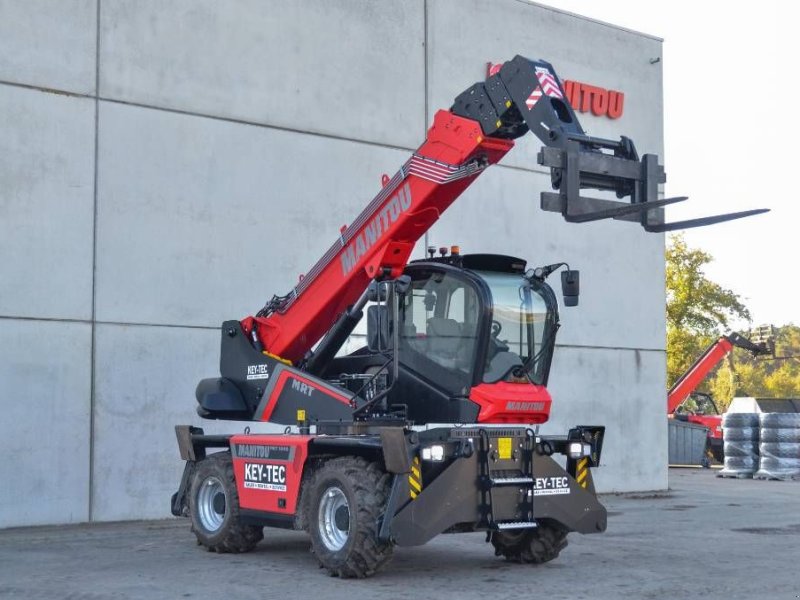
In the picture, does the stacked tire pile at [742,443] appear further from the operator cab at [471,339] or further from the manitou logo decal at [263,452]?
the manitou logo decal at [263,452]

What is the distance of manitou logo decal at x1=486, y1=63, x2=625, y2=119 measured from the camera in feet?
68.8

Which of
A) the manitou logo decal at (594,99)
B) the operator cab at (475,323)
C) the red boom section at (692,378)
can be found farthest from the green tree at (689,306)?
the operator cab at (475,323)

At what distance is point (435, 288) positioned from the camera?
1094 centimetres

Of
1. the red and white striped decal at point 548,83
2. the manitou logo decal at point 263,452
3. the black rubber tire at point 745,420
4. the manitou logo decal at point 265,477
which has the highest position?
the red and white striped decal at point 548,83

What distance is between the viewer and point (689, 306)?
46.0 metres

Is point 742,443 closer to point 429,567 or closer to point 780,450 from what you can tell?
point 780,450

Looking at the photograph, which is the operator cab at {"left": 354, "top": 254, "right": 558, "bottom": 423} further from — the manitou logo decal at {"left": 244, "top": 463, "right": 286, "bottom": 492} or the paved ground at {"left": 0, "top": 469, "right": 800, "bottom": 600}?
the paved ground at {"left": 0, "top": 469, "right": 800, "bottom": 600}

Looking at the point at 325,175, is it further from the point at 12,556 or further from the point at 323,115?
A: the point at 12,556

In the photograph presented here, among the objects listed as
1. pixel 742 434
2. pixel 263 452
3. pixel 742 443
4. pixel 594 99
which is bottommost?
pixel 742 443

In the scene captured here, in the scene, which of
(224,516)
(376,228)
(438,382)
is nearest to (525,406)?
(438,382)

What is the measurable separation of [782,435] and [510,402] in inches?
658

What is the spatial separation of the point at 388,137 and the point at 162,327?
5.01 m

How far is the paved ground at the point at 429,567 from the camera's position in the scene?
9.52 meters

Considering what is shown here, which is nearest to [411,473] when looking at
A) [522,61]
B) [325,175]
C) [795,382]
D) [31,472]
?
[522,61]
